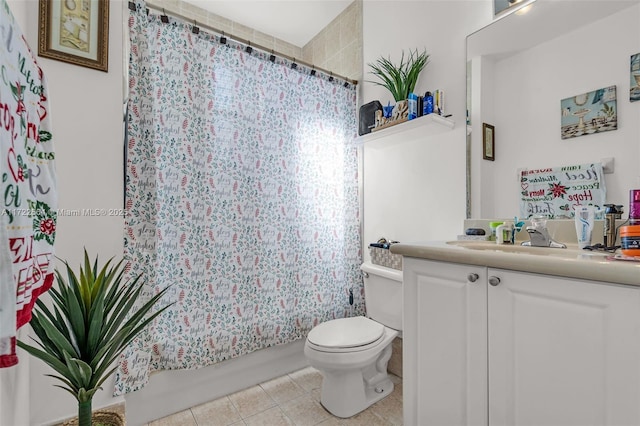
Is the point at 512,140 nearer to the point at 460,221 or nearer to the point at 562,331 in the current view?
the point at 460,221

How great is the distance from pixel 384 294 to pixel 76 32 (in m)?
2.00

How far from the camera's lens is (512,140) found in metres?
1.39

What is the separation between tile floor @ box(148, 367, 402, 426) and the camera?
58.9 inches

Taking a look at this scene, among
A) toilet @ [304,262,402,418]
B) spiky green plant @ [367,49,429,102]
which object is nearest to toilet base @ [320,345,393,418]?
toilet @ [304,262,402,418]

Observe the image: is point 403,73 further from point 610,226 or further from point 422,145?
point 610,226

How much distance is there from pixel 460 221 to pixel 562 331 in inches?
33.5

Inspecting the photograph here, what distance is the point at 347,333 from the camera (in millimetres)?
1593

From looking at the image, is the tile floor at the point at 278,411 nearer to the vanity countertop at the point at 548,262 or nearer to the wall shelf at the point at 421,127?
the vanity countertop at the point at 548,262

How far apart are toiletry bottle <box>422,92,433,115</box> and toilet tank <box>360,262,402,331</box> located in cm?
89

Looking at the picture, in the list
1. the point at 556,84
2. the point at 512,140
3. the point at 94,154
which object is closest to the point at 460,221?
the point at 512,140

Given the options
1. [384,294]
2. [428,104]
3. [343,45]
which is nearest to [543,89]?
[428,104]

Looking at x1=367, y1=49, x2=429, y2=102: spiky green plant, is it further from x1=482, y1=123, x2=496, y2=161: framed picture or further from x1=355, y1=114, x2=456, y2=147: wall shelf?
x1=482, y1=123, x2=496, y2=161: framed picture

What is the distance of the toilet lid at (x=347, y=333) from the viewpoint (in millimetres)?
1482

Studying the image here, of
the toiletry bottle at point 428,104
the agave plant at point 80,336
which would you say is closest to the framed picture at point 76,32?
the agave plant at point 80,336
